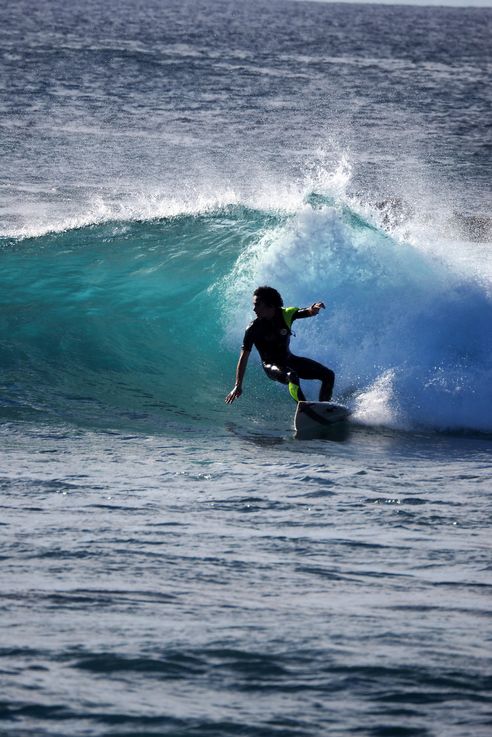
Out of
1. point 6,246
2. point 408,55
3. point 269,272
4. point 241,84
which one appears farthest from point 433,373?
point 408,55

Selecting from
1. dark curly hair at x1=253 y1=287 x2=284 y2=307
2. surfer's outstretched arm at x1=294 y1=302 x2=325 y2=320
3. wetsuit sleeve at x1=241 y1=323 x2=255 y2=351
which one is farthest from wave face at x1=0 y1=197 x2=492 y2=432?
dark curly hair at x1=253 y1=287 x2=284 y2=307

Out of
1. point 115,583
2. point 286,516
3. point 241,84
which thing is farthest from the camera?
point 241,84

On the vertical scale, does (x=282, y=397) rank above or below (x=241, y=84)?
below

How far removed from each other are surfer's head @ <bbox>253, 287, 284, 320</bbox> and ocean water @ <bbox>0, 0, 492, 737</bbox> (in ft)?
3.36

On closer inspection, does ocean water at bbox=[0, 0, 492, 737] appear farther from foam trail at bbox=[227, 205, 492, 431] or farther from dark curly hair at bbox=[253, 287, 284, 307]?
dark curly hair at bbox=[253, 287, 284, 307]

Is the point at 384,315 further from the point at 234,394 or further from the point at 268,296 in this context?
the point at 234,394

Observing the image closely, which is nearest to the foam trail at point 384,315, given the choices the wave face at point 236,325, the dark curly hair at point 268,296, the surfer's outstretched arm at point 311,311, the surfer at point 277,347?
the wave face at point 236,325

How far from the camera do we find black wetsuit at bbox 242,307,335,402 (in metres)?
9.70

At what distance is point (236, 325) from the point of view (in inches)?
484

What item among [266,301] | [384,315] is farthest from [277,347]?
[384,315]

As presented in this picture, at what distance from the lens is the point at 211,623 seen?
5207 millimetres

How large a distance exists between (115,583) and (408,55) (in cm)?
5813

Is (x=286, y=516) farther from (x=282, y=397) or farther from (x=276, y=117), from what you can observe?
(x=276, y=117)

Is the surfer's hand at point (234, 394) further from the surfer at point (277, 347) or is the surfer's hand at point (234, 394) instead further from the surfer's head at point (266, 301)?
the surfer's head at point (266, 301)
